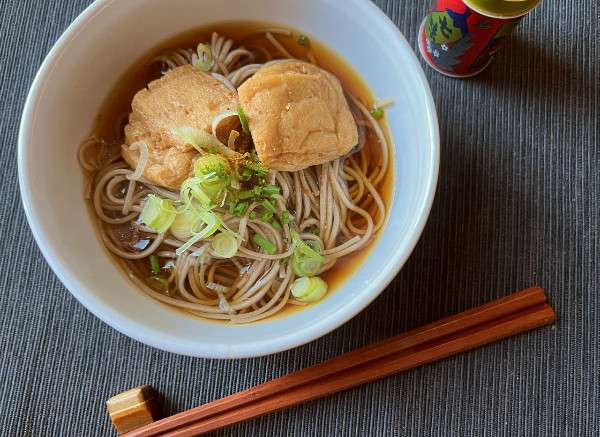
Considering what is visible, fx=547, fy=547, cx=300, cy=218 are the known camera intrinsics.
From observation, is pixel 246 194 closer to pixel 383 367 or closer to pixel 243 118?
pixel 243 118

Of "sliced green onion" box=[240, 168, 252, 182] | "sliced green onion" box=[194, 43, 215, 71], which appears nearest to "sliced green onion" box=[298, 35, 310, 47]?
"sliced green onion" box=[194, 43, 215, 71]

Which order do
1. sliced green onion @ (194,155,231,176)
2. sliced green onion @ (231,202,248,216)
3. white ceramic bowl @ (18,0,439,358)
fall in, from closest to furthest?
white ceramic bowl @ (18,0,439,358), sliced green onion @ (194,155,231,176), sliced green onion @ (231,202,248,216)

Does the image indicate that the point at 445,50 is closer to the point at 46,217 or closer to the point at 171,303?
the point at 171,303

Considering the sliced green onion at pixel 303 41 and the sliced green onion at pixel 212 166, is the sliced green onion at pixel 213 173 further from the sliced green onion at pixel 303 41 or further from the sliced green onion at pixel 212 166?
the sliced green onion at pixel 303 41

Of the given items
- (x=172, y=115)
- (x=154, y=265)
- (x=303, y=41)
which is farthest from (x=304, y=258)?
(x=303, y=41)

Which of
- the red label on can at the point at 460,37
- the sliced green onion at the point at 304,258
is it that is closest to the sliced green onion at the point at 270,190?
the sliced green onion at the point at 304,258

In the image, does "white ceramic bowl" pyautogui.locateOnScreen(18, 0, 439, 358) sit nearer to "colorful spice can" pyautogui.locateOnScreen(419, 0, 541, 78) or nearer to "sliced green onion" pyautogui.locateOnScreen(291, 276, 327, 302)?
"sliced green onion" pyautogui.locateOnScreen(291, 276, 327, 302)

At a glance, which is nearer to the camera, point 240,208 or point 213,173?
point 213,173
